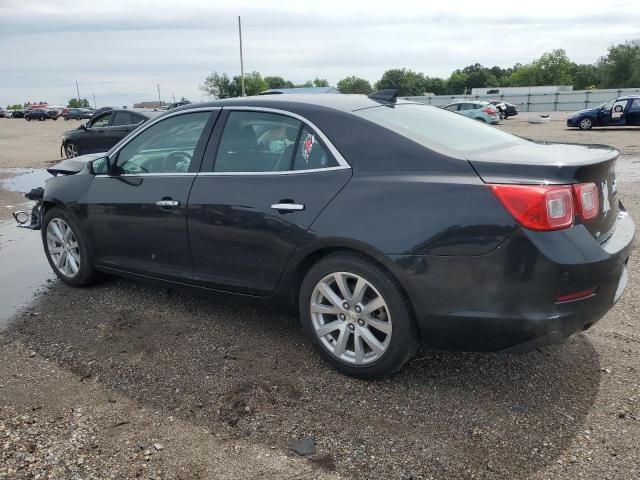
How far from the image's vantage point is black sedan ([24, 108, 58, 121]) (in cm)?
6222

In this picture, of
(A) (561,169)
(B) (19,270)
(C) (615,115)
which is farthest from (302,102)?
(C) (615,115)

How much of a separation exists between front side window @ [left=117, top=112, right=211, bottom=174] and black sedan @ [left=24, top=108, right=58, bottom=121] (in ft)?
218

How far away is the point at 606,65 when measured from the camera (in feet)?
324

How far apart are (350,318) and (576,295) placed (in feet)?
4.03

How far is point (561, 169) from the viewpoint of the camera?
279cm

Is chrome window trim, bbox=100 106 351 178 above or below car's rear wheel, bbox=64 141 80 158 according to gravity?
above

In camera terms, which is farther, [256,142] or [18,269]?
[18,269]

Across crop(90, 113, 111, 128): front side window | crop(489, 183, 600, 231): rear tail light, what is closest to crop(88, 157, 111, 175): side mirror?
crop(489, 183, 600, 231): rear tail light

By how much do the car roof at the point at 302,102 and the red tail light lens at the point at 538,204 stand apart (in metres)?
1.21

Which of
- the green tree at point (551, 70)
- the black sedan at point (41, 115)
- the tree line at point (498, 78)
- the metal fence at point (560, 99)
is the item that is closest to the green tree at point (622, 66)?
the tree line at point (498, 78)

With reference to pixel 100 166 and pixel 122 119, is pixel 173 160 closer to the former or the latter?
pixel 100 166

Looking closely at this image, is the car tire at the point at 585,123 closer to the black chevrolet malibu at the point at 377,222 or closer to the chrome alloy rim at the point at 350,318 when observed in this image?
the black chevrolet malibu at the point at 377,222

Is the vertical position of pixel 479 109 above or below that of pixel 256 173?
below

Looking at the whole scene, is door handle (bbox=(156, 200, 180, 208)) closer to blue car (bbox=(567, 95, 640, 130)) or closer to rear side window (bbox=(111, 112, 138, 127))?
rear side window (bbox=(111, 112, 138, 127))
